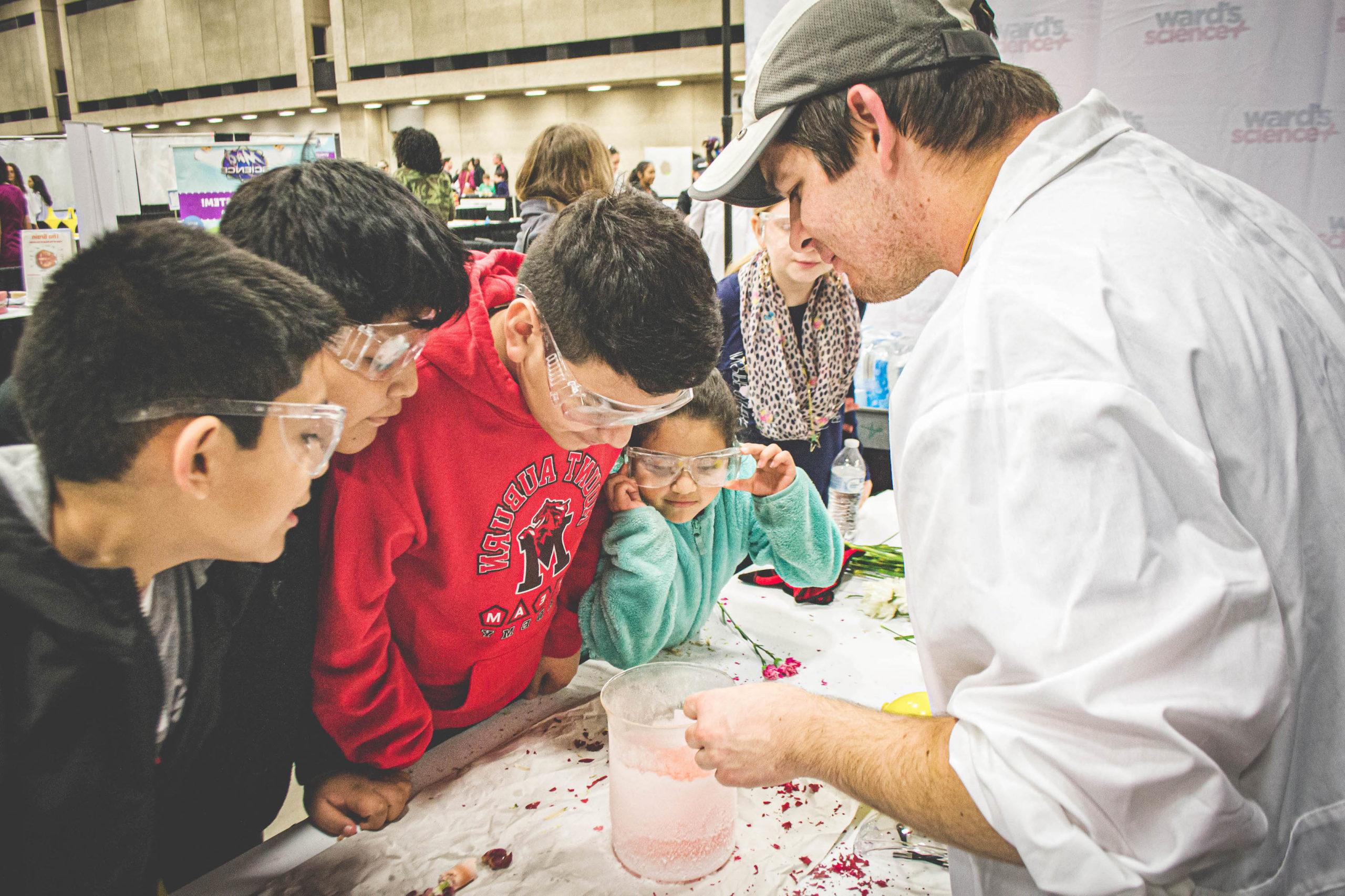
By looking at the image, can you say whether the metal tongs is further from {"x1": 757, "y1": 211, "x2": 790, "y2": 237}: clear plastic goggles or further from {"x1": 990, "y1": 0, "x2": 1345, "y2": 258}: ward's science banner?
{"x1": 990, "y1": 0, "x2": 1345, "y2": 258}: ward's science banner

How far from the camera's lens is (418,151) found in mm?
5254

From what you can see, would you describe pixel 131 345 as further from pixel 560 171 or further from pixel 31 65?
pixel 31 65

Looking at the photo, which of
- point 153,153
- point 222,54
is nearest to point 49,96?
point 222,54

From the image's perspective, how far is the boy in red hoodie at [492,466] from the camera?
130 cm

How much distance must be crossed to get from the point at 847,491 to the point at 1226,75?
3.09m

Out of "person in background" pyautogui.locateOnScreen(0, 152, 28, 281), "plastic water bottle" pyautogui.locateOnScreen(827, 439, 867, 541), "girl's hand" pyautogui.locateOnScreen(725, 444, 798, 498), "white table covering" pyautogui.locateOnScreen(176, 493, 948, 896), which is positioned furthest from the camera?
"person in background" pyautogui.locateOnScreen(0, 152, 28, 281)

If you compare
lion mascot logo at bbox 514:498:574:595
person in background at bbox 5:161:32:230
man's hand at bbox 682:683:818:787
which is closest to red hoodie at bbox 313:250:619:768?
lion mascot logo at bbox 514:498:574:595

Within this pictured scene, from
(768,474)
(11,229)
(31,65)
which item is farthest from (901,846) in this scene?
(31,65)

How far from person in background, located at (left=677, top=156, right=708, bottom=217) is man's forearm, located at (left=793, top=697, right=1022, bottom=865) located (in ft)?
14.4

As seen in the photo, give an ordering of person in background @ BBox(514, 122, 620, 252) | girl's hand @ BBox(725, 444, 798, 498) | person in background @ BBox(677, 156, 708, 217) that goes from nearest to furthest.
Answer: girl's hand @ BBox(725, 444, 798, 498), person in background @ BBox(514, 122, 620, 252), person in background @ BBox(677, 156, 708, 217)

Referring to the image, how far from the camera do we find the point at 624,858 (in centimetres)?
118

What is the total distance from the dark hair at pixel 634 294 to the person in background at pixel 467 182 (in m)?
12.9

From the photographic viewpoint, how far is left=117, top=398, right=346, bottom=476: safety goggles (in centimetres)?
84

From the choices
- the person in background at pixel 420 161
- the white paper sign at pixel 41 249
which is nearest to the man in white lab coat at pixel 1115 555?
the person in background at pixel 420 161
